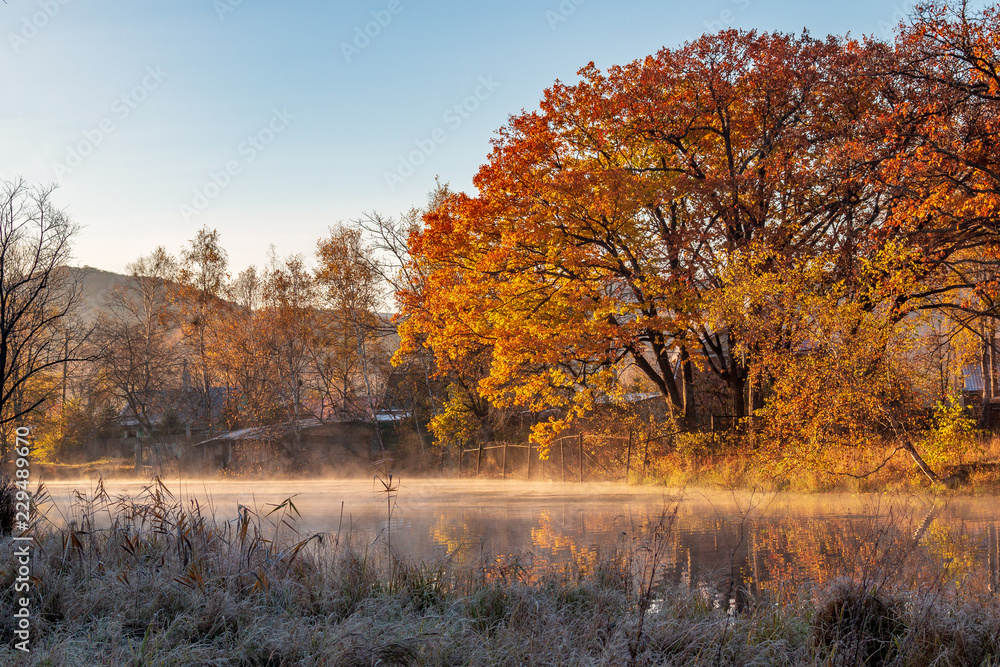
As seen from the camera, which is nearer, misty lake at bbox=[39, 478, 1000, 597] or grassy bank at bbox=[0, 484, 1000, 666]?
grassy bank at bbox=[0, 484, 1000, 666]

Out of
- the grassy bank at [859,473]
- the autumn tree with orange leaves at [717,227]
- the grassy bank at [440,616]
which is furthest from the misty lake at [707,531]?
the autumn tree with orange leaves at [717,227]

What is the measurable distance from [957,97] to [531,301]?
12418 millimetres

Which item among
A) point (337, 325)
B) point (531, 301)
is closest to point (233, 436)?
point (337, 325)

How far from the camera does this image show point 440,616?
680 centimetres

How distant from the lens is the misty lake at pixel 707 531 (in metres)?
9.32

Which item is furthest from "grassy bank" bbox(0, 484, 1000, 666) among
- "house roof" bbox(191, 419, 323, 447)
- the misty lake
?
"house roof" bbox(191, 419, 323, 447)

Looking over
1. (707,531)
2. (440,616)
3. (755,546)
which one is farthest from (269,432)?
(440,616)

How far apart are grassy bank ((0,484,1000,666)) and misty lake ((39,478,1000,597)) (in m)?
0.62

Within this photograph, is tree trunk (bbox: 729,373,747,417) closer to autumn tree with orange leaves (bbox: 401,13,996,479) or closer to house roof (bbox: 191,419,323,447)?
autumn tree with orange leaves (bbox: 401,13,996,479)

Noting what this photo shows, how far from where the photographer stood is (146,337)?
51062 mm

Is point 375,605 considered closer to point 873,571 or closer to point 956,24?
point 873,571

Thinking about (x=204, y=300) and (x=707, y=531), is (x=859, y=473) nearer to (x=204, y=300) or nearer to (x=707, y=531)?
(x=707, y=531)

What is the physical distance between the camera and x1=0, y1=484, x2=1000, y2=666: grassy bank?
5777 millimetres

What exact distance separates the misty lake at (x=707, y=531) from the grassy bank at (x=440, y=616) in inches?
24.3
